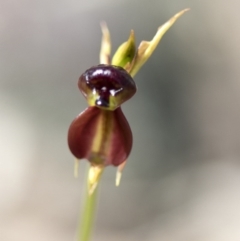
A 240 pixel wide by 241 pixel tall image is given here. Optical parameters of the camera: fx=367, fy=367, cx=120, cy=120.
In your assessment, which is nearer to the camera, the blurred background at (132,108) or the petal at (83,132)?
the petal at (83,132)

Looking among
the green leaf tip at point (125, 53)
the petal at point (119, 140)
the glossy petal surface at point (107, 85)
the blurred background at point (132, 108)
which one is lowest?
the petal at point (119, 140)

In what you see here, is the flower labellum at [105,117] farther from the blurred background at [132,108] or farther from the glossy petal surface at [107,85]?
the blurred background at [132,108]

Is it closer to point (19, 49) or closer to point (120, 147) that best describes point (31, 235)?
point (19, 49)

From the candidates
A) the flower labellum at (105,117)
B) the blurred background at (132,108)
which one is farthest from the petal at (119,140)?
the blurred background at (132,108)

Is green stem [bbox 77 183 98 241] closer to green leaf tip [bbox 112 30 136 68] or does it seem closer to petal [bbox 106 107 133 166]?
petal [bbox 106 107 133 166]

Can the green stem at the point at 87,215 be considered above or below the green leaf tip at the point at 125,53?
below

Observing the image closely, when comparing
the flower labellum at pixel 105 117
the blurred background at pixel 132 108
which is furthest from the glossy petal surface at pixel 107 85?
the blurred background at pixel 132 108

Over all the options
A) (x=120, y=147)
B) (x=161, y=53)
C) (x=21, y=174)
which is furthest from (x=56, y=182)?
(x=120, y=147)

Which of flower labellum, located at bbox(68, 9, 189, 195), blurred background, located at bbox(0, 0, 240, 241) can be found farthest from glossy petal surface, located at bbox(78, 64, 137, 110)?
blurred background, located at bbox(0, 0, 240, 241)

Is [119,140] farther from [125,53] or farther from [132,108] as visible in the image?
[132,108]
